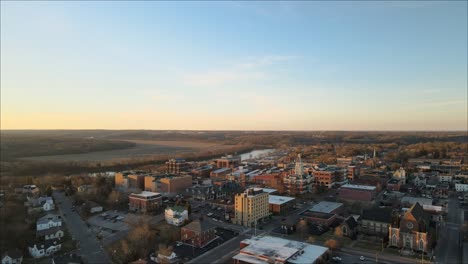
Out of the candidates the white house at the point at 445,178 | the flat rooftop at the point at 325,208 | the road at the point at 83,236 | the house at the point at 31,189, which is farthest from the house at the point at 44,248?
the white house at the point at 445,178

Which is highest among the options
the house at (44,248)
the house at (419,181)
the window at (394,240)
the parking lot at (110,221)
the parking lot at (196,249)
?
the house at (419,181)

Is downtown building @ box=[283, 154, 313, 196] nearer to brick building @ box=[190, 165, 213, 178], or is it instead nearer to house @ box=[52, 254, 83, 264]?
brick building @ box=[190, 165, 213, 178]

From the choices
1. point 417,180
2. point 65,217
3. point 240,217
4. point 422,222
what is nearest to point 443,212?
point 422,222

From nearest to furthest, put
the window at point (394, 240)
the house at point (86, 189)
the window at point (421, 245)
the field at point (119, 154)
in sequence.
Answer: the window at point (421, 245) → the window at point (394, 240) → the house at point (86, 189) → the field at point (119, 154)

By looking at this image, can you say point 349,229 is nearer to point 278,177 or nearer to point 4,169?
point 278,177

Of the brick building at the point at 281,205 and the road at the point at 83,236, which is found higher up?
the brick building at the point at 281,205

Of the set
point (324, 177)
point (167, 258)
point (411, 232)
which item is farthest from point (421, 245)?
point (324, 177)

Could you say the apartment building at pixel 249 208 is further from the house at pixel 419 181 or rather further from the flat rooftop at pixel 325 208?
the house at pixel 419 181
